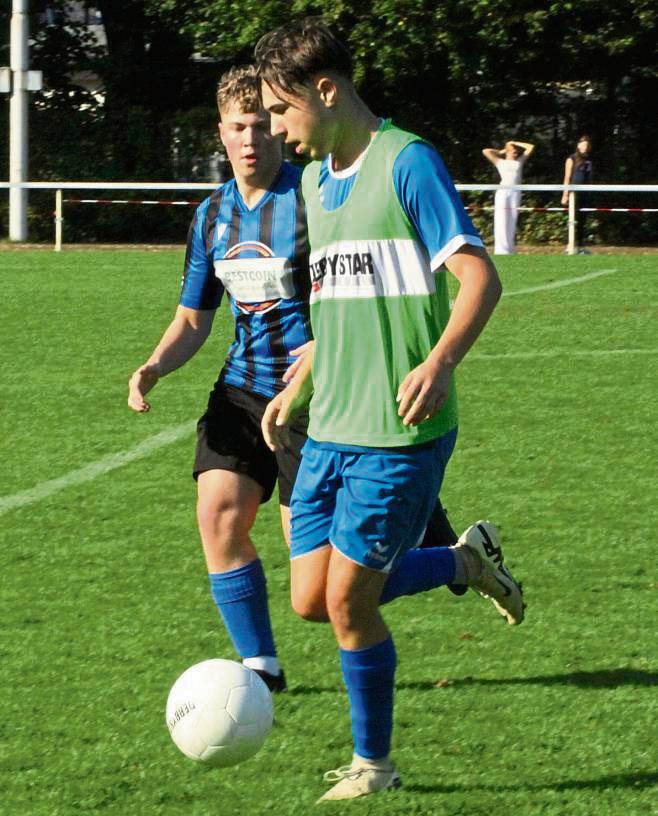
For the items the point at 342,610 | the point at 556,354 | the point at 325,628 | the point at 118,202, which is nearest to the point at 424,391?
the point at 342,610

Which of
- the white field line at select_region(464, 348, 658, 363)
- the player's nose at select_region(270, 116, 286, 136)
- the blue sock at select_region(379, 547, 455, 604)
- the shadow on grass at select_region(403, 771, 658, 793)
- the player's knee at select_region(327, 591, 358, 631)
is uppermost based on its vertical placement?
the player's nose at select_region(270, 116, 286, 136)

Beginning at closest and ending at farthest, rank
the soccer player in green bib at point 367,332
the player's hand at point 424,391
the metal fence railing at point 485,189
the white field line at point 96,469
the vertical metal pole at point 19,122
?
the player's hand at point 424,391 → the soccer player in green bib at point 367,332 → the white field line at point 96,469 → the metal fence railing at point 485,189 → the vertical metal pole at point 19,122

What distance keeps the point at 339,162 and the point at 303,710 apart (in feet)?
5.65

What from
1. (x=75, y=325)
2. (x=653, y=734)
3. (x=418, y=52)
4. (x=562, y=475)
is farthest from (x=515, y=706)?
(x=418, y=52)

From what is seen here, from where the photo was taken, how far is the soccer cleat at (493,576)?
5.27 meters

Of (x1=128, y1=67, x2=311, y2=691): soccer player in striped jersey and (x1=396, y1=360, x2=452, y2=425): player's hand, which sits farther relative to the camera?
(x1=128, y1=67, x2=311, y2=691): soccer player in striped jersey

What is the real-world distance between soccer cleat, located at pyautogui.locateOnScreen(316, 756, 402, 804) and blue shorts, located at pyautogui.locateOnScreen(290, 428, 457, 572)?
20.8 inches

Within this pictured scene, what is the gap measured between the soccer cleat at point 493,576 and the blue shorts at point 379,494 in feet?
4.07

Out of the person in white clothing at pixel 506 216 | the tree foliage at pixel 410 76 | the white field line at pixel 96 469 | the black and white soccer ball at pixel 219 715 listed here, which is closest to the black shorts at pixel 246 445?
the black and white soccer ball at pixel 219 715

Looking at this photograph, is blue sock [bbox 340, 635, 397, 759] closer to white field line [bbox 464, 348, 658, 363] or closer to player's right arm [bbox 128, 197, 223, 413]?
player's right arm [bbox 128, 197, 223, 413]

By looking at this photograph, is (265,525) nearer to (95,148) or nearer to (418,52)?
(418,52)

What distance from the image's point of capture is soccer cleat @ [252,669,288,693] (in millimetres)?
4934

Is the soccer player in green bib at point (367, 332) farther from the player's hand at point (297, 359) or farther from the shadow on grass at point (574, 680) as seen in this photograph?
the shadow on grass at point (574, 680)

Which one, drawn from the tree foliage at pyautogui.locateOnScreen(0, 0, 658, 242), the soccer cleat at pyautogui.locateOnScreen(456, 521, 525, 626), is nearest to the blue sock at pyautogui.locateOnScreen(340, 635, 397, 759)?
the soccer cleat at pyautogui.locateOnScreen(456, 521, 525, 626)
